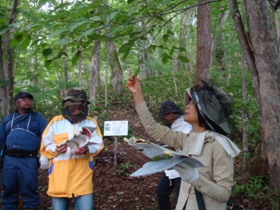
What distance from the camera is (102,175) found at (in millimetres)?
6934

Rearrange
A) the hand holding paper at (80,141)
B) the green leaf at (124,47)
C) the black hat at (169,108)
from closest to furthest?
the green leaf at (124,47) < the hand holding paper at (80,141) < the black hat at (169,108)

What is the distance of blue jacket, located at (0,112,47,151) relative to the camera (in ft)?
14.8

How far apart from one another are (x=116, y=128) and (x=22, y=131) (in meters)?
2.38

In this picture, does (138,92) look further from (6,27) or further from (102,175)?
(102,175)

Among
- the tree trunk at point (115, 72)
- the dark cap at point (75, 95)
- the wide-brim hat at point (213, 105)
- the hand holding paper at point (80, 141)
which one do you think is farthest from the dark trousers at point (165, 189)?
the tree trunk at point (115, 72)

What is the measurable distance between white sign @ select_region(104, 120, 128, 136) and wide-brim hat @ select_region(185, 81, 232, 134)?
13.9 feet

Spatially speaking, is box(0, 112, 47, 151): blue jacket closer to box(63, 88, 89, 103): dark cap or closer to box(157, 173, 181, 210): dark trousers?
box(63, 88, 89, 103): dark cap

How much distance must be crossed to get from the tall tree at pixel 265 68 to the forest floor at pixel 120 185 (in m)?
0.97

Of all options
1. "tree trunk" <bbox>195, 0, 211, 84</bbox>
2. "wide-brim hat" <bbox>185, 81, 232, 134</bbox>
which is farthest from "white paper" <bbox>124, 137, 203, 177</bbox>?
"tree trunk" <bbox>195, 0, 211, 84</bbox>

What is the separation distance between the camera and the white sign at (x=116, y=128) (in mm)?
6512

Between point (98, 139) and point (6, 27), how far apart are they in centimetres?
180

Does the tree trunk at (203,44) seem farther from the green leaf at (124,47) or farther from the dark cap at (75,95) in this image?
the green leaf at (124,47)

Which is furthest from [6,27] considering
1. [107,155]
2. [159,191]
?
[107,155]

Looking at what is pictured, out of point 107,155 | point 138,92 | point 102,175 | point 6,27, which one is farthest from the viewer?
point 107,155
